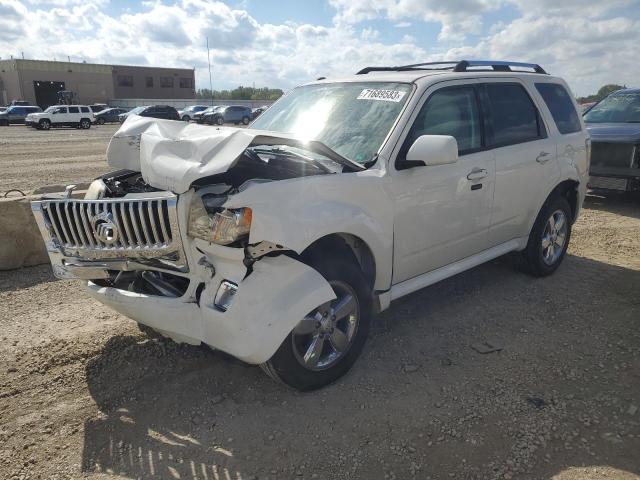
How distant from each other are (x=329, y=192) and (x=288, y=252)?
0.44 metres

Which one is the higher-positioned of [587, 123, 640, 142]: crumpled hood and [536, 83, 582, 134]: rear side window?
[536, 83, 582, 134]: rear side window

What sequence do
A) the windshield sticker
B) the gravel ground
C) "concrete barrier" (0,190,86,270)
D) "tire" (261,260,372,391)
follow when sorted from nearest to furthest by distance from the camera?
"tire" (261,260,372,391)
the windshield sticker
"concrete barrier" (0,190,86,270)
the gravel ground

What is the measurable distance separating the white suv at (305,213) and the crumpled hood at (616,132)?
488cm

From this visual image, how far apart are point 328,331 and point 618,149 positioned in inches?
294

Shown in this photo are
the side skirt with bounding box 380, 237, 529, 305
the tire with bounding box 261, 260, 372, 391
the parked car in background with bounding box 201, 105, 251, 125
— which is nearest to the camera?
the tire with bounding box 261, 260, 372, 391

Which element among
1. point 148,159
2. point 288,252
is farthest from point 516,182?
point 148,159

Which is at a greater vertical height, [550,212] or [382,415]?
[550,212]

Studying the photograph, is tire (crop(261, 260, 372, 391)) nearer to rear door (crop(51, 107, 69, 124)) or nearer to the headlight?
the headlight

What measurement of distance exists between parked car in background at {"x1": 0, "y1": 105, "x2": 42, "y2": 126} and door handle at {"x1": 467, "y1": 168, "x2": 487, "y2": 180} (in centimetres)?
4463

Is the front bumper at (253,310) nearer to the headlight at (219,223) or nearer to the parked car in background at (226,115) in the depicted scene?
the headlight at (219,223)

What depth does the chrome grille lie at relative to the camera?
9.30 feet

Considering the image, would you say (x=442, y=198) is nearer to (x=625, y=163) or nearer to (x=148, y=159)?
(x=148, y=159)

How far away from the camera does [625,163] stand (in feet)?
27.5

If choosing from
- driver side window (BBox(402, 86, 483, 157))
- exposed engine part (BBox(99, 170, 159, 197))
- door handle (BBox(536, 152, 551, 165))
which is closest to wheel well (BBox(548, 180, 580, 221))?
door handle (BBox(536, 152, 551, 165))
